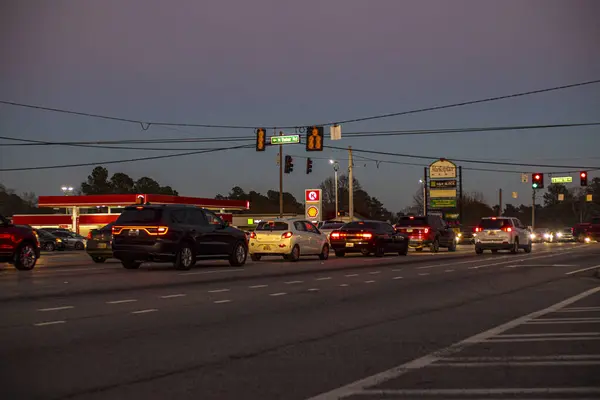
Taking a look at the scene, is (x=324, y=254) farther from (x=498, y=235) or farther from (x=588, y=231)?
(x=588, y=231)

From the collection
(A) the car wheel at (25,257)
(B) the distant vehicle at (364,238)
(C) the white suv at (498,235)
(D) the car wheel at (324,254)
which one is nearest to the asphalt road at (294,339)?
(A) the car wheel at (25,257)

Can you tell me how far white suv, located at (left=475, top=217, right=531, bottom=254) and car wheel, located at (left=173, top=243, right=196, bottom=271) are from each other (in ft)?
59.4

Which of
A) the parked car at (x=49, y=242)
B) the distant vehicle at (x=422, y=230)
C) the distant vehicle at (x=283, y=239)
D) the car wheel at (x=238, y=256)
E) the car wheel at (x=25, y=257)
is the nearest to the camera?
the car wheel at (x=25, y=257)

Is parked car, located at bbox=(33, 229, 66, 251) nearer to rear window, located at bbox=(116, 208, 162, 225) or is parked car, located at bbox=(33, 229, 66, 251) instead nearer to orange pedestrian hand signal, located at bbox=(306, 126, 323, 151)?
orange pedestrian hand signal, located at bbox=(306, 126, 323, 151)

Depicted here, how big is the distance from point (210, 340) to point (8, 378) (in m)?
2.79

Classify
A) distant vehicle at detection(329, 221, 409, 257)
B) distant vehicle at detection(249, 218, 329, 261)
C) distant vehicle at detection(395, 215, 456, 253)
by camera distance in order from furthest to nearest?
distant vehicle at detection(395, 215, 456, 253), distant vehicle at detection(329, 221, 409, 257), distant vehicle at detection(249, 218, 329, 261)

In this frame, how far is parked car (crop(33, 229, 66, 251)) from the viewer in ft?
147

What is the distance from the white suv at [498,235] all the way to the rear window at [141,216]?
1912 cm

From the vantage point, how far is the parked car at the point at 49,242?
4466 centimetres

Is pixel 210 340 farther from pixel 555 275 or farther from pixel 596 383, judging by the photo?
pixel 555 275

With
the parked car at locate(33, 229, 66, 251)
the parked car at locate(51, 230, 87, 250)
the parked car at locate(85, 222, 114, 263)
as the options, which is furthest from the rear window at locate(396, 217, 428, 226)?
the parked car at locate(51, 230, 87, 250)

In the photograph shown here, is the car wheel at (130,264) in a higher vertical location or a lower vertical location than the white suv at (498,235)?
lower

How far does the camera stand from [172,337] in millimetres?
9406

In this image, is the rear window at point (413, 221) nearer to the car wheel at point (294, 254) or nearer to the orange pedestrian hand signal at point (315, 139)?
the orange pedestrian hand signal at point (315, 139)
